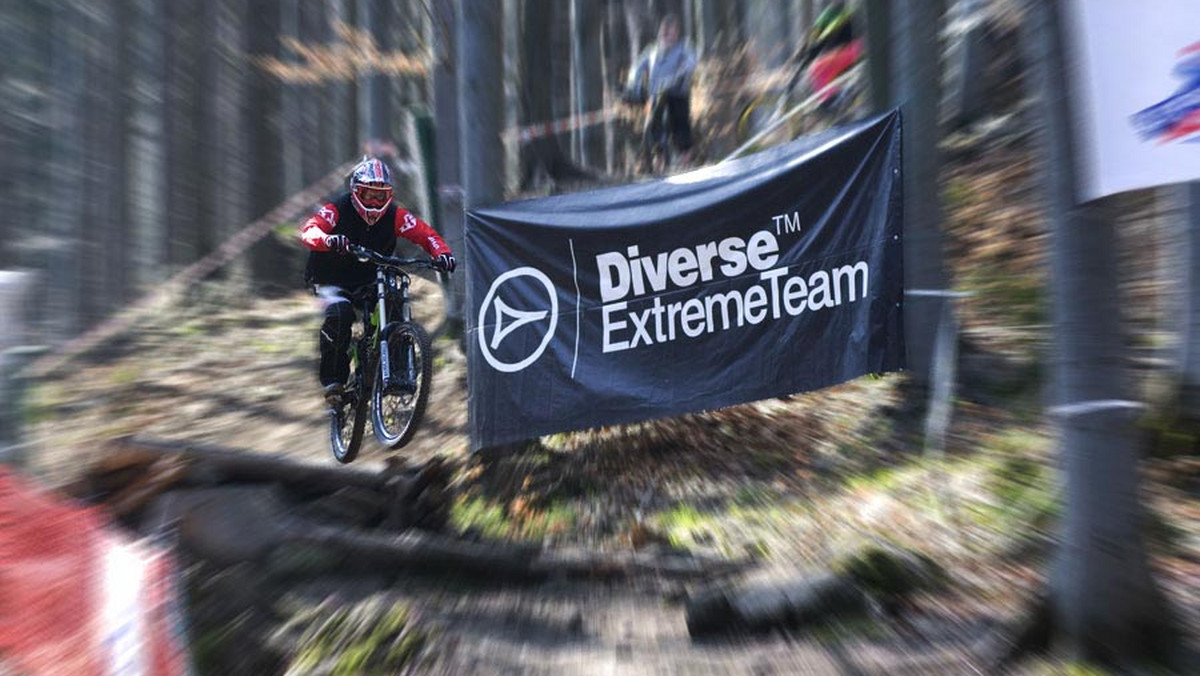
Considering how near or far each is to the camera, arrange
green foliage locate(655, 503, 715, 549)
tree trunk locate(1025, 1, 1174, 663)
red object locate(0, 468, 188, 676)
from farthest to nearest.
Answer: green foliage locate(655, 503, 715, 549) < tree trunk locate(1025, 1, 1174, 663) < red object locate(0, 468, 188, 676)

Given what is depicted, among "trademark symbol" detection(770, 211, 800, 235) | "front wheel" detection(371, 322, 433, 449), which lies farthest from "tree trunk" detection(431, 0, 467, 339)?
"trademark symbol" detection(770, 211, 800, 235)

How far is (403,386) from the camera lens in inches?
269

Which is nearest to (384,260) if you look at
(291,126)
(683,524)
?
(683,524)

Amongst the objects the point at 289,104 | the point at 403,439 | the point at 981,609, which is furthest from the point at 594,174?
the point at 289,104

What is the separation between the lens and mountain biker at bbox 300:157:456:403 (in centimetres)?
696

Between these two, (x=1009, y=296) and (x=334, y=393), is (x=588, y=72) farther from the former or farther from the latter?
(x=334, y=393)

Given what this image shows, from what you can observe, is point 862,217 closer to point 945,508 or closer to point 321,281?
point 945,508

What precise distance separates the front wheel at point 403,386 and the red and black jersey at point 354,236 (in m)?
0.64

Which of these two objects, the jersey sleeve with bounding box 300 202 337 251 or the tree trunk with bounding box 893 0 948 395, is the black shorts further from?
the jersey sleeve with bounding box 300 202 337 251

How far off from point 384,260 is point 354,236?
34 centimetres

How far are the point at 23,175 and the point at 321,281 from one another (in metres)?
13.7

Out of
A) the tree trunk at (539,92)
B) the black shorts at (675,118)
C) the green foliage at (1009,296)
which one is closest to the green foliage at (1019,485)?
the green foliage at (1009,296)

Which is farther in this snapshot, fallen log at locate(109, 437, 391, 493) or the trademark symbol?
the trademark symbol

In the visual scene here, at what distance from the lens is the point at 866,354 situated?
20.3ft
